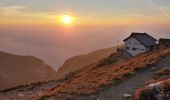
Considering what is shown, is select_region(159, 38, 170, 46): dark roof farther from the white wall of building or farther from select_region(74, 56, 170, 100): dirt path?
select_region(74, 56, 170, 100): dirt path

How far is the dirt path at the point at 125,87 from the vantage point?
36731 mm

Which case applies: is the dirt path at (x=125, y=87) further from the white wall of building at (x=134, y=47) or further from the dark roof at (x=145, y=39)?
the dark roof at (x=145, y=39)

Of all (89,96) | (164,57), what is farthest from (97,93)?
(164,57)

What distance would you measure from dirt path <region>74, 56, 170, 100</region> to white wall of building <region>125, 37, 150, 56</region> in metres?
42.2

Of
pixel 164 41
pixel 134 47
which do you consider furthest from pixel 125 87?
pixel 134 47

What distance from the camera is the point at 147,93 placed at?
Result: 95.6ft

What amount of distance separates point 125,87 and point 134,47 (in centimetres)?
5238

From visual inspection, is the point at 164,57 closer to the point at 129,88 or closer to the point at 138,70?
the point at 138,70

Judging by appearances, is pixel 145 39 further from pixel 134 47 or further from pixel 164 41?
pixel 164 41

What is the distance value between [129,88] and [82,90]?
A: 538 centimetres

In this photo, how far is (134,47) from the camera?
90938 mm

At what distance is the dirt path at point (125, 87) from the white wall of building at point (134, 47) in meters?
42.2

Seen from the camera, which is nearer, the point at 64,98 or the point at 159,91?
the point at 159,91

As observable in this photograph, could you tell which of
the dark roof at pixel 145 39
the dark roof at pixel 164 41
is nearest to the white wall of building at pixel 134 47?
the dark roof at pixel 145 39
